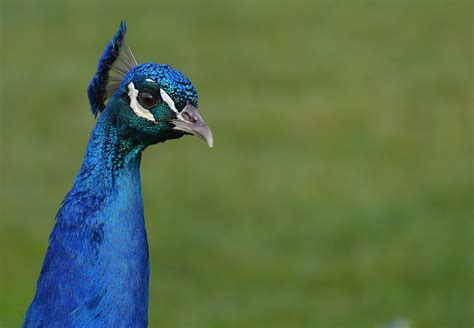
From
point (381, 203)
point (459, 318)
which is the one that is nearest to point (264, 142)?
point (381, 203)

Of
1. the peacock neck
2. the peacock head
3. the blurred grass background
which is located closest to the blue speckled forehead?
the peacock head

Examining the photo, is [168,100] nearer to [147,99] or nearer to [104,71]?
[147,99]

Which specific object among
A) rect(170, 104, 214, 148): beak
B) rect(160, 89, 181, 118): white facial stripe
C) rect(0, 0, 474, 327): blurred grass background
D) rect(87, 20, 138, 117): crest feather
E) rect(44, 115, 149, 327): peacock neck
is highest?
rect(0, 0, 474, 327): blurred grass background

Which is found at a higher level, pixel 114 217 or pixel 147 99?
pixel 147 99

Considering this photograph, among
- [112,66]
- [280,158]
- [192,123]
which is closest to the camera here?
[192,123]

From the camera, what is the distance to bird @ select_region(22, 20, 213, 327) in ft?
7.88

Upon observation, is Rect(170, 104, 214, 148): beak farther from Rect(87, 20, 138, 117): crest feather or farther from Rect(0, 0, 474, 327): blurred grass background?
Rect(0, 0, 474, 327): blurred grass background

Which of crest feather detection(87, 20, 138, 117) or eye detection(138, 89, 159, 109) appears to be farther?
crest feather detection(87, 20, 138, 117)

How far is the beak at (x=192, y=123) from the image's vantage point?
2348 millimetres

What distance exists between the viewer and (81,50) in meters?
9.76

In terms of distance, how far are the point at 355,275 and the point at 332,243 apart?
40cm

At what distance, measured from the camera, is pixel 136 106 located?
2.43m

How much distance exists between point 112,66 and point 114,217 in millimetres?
463

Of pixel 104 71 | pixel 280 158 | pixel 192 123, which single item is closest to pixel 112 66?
pixel 104 71
